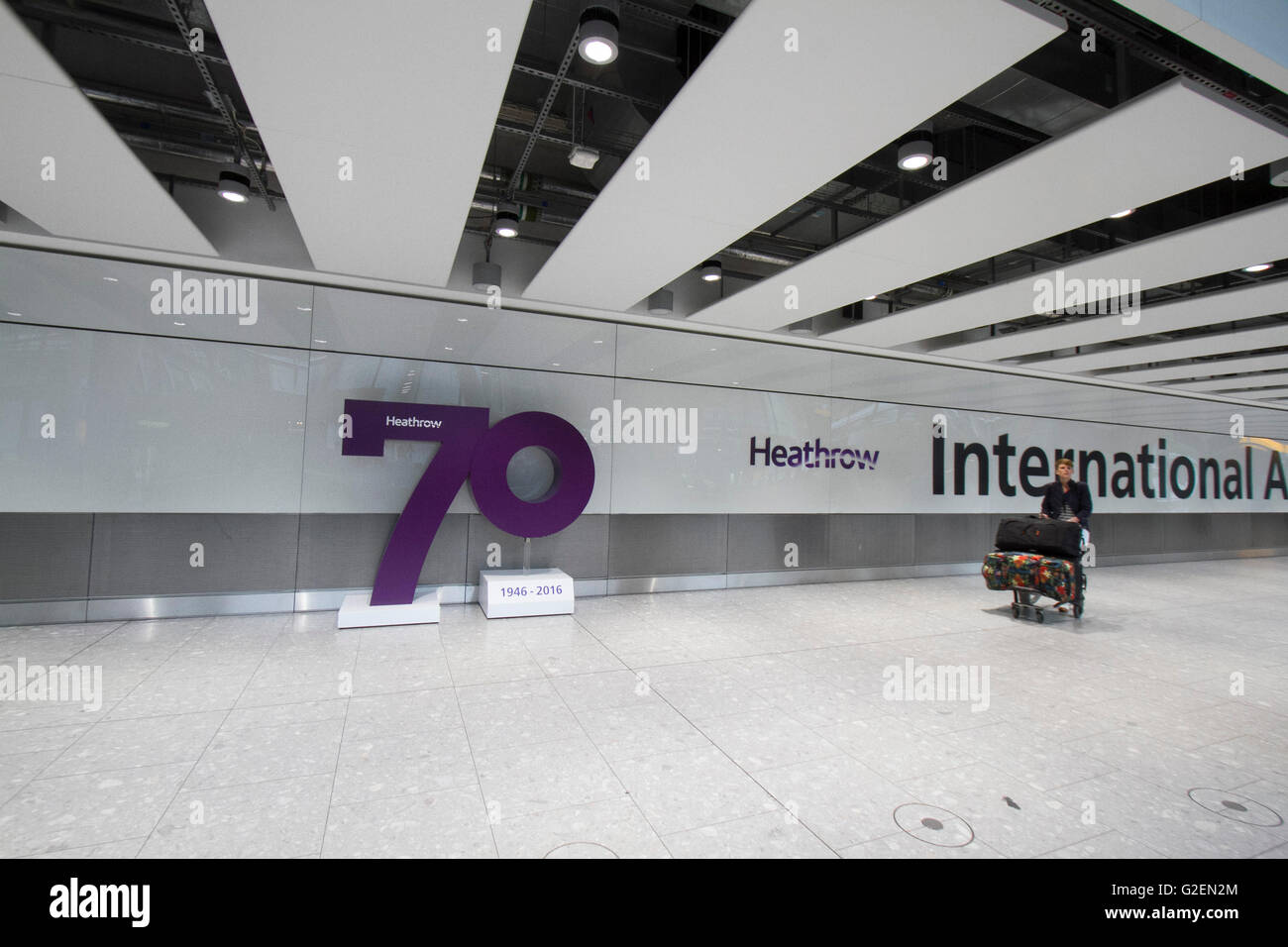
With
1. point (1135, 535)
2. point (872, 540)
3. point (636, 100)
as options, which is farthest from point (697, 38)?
point (1135, 535)

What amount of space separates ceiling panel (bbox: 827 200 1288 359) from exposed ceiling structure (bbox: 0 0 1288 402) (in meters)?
0.03

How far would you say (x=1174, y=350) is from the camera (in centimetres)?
708

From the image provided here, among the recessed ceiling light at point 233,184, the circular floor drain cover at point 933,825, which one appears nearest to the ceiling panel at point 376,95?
the recessed ceiling light at point 233,184

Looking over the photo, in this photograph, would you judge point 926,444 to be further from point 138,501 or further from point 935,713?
point 138,501

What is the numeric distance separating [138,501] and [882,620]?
7.07 metres

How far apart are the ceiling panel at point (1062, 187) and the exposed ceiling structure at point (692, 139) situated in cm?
2

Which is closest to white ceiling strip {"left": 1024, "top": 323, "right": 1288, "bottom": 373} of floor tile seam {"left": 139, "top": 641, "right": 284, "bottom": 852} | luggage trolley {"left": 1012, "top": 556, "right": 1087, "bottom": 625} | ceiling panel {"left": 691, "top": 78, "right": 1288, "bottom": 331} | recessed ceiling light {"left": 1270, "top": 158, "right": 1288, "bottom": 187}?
luggage trolley {"left": 1012, "top": 556, "right": 1087, "bottom": 625}

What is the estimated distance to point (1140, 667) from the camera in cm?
446

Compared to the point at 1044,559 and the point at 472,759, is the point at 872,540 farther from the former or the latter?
the point at 472,759

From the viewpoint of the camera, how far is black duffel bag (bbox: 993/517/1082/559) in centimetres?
579

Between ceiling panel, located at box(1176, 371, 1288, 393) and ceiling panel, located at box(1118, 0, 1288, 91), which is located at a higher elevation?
ceiling panel, located at box(1176, 371, 1288, 393)

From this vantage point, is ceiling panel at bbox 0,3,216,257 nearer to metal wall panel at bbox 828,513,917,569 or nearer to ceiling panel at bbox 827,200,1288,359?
ceiling panel at bbox 827,200,1288,359

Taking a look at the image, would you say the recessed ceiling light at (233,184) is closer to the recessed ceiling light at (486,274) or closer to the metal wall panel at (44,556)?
the recessed ceiling light at (486,274)
